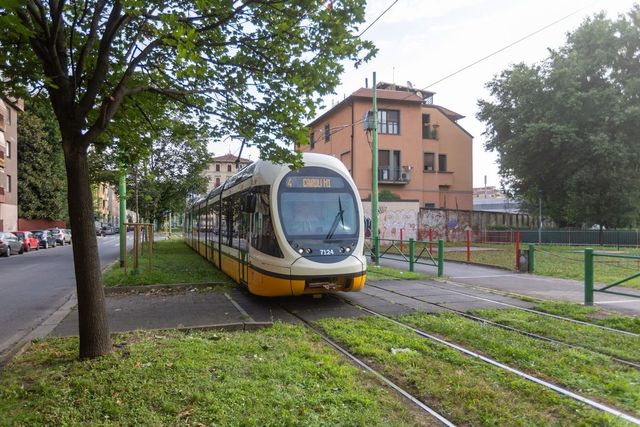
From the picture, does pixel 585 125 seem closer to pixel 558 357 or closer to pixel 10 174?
pixel 558 357

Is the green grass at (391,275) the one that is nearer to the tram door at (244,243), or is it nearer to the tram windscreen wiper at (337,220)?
the tram door at (244,243)

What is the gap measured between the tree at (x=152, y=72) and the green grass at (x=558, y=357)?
3.51 m

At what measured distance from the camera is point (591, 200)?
33219 mm

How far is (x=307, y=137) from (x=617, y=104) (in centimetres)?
3272

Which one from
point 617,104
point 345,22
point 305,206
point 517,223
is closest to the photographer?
point 345,22

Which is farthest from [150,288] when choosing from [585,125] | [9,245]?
[585,125]

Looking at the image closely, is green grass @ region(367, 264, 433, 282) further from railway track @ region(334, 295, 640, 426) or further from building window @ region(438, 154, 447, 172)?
building window @ region(438, 154, 447, 172)

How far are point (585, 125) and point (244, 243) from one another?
3096cm

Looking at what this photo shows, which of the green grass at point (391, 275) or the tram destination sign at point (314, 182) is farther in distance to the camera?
the green grass at point (391, 275)

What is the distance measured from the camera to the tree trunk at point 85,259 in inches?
208

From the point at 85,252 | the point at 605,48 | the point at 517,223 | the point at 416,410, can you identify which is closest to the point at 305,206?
the point at 85,252

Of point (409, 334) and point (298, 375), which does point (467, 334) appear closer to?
point (409, 334)

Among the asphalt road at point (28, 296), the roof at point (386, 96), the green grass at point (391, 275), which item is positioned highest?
the roof at point (386, 96)

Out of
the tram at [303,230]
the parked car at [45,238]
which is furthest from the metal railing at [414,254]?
the parked car at [45,238]
